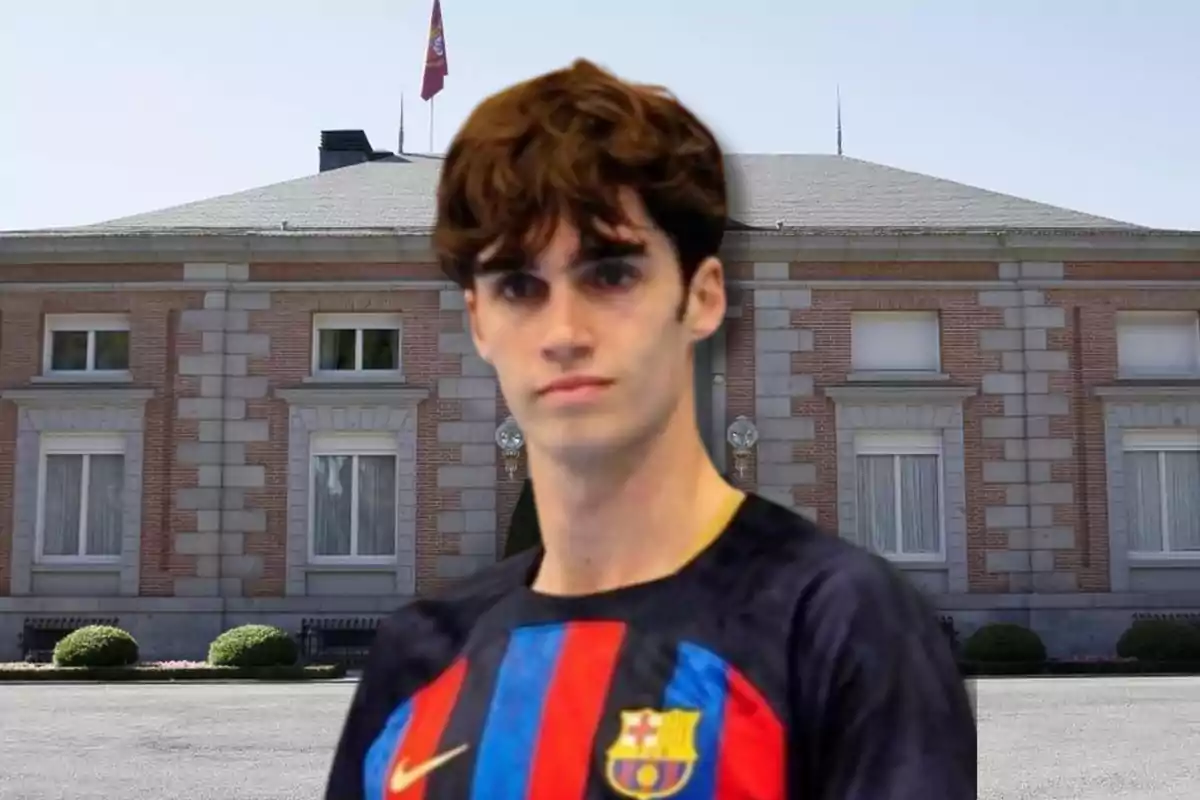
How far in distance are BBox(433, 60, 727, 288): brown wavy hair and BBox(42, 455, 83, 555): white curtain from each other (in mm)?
27699

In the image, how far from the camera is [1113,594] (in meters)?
26.9

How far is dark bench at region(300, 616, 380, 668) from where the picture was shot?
26.2m

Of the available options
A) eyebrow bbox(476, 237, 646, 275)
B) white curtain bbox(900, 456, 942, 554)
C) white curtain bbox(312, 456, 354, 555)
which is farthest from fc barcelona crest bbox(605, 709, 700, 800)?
white curtain bbox(312, 456, 354, 555)

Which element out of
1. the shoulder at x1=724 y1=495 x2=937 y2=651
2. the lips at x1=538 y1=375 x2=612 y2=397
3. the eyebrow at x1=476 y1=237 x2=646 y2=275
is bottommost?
the shoulder at x1=724 y1=495 x2=937 y2=651

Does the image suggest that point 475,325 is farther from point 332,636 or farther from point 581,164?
point 332,636

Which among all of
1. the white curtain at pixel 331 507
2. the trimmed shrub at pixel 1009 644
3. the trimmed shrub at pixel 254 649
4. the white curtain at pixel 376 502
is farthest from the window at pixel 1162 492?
the trimmed shrub at pixel 254 649

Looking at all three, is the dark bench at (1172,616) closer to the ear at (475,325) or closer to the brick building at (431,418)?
the brick building at (431,418)

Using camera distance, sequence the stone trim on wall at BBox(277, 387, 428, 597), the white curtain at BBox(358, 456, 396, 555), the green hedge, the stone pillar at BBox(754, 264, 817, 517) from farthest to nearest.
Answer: the white curtain at BBox(358, 456, 396, 555) < the stone trim on wall at BBox(277, 387, 428, 597) < the stone pillar at BBox(754, 264, 817, 517) < the green hedge

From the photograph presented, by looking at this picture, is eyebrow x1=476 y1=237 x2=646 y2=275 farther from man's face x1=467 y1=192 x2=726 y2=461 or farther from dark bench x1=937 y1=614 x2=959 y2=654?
dark bench x1=937 y1=614 x2=959 y2=654

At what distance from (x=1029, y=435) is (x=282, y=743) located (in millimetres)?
17689

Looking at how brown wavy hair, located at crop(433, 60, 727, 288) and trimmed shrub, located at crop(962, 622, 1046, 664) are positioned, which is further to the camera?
trimmed shrub, located at crop(962, 622, 1046, 664)

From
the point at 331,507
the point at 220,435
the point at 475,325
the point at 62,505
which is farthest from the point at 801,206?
the point at 475,325

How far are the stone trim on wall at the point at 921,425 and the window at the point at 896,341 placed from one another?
2.24 feet

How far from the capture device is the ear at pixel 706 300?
5.42 ft
